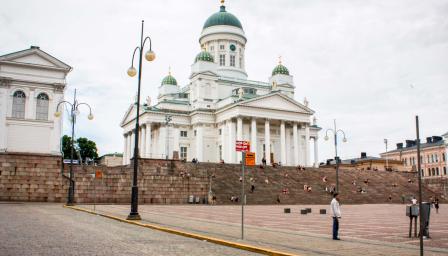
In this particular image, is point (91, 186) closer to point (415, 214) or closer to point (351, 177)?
point (415, 214)

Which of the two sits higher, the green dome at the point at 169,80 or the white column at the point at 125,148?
the green dome at the point at 169,80

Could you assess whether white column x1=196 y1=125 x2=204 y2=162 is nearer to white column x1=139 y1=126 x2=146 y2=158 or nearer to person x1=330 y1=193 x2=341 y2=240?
white column x1=139 y1=126 x2=146 y2=158

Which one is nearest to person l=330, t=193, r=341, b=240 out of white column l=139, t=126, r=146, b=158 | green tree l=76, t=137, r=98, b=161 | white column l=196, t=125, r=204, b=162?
white column l=196, t=125, r=204, b=162

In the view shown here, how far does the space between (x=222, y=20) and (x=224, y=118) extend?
2429 cm

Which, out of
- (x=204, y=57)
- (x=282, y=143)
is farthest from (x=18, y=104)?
(x=282, y=143)

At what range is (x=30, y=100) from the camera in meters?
46.0

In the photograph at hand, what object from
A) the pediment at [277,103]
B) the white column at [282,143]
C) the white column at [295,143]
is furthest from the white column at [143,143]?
the white column at [295,143]

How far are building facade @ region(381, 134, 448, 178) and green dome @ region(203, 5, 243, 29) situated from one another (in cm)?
4373

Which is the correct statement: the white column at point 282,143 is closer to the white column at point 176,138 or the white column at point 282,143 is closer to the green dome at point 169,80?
the white column at point 176,138

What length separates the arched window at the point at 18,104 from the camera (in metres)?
45.7

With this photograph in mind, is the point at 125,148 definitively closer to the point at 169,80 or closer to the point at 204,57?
the point at 169,80

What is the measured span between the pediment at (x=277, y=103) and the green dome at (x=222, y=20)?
2238cm

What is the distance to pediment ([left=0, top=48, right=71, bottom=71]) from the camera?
150ft

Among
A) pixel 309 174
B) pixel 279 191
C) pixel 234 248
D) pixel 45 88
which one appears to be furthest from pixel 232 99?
pixel 234 248
